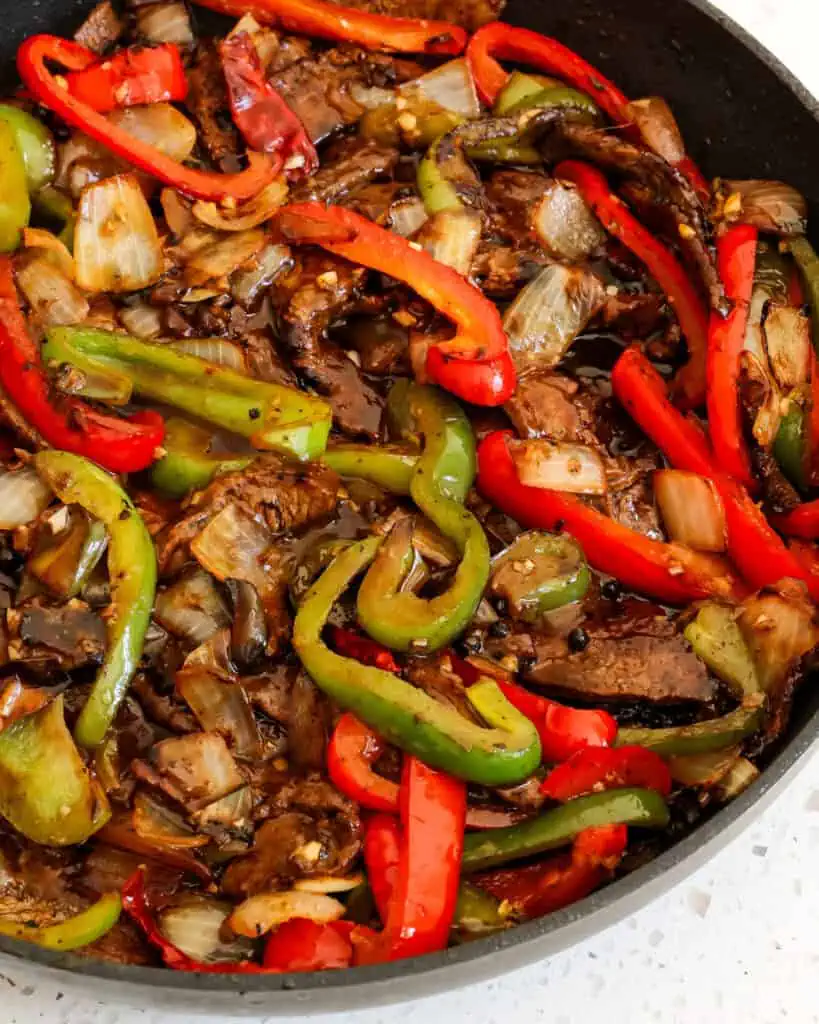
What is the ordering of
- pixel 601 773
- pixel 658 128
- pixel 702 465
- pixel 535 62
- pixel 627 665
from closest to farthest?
1. pixel 601 773
2. pixel 627 665
3. pixel 702 465
4. pixel 658 128
5. pixel 535 62

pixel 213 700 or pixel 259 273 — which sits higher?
pixel 259 273

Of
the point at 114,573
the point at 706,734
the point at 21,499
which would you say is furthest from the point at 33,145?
the point at 706,734

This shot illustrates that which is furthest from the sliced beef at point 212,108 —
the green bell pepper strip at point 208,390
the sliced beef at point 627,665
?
the sliced beef at point 627,665

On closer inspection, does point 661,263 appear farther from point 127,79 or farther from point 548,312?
point 127,79

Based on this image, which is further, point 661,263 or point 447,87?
point 447,87

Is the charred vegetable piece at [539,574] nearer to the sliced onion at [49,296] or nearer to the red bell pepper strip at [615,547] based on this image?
the red bell pepper strip at [615,547]

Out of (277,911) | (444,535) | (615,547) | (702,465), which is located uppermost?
(702,465)
